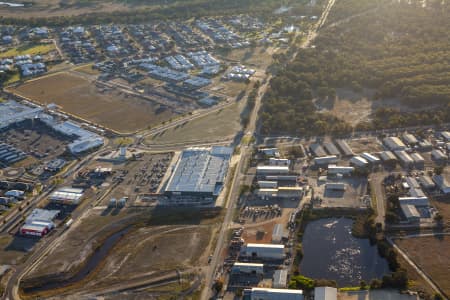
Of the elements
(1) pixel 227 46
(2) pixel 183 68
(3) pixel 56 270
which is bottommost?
(3) pixel 56 270

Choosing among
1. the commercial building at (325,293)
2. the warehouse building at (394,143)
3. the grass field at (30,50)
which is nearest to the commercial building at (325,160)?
the warehouse building at (394,143)

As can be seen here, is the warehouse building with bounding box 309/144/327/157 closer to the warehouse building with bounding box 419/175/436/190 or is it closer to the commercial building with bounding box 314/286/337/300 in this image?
the warehouse building with bounding box 419/175/436/190

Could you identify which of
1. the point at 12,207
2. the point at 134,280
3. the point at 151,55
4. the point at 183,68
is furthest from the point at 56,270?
the point at 151,55

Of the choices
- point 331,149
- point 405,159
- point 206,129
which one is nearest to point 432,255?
point 405,159

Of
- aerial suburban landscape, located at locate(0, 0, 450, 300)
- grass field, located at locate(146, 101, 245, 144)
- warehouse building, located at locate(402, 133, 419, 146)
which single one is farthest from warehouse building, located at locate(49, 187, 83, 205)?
warehouse building, located at locate(402, 133, 419, 146)

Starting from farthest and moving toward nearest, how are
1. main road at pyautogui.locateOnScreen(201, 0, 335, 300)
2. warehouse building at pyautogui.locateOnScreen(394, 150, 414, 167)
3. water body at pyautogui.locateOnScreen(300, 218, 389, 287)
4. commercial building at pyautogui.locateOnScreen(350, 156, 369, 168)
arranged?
warehouse building at pyautogui.locateOnScreen(394, 150, 414, 167) → commercial building at pyautogui.locateOnScreen(350, 156, 369, 168) → water body at pyautogui.locateOnScreen(300, 218, 389, 287) → main road at pyautogui.locateOnScreen(201, 0, 335, 300)

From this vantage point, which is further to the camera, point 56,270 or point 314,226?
point 314,226

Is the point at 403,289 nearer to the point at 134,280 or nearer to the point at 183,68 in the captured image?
the point at 134,280
